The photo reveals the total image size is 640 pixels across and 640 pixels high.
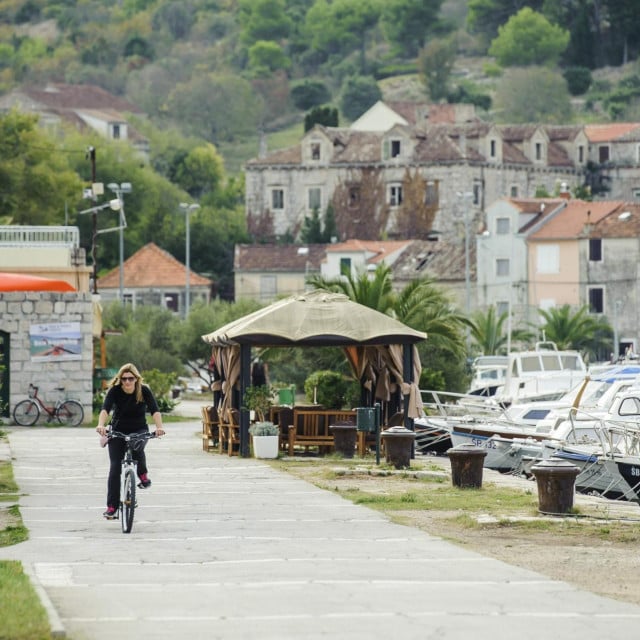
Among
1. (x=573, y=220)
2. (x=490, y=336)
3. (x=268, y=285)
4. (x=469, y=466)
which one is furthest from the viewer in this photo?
(x=268, y=285)

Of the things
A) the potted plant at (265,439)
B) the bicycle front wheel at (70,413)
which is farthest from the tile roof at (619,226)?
the potted plant at (265,439)

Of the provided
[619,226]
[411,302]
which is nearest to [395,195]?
[619,226]

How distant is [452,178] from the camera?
12719 centimetres

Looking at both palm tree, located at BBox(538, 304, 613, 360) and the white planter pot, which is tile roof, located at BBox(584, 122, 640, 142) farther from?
the white planter pot

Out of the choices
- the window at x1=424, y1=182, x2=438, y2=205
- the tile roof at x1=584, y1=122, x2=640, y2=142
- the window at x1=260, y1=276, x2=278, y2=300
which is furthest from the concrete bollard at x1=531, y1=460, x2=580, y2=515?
the tile roof at x1=584, y1=122, x2=640, y2=142

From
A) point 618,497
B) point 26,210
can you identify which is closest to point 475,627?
point 618,497

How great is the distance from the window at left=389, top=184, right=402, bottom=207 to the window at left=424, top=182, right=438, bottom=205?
1814 mm

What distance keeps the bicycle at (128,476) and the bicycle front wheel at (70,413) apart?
24.7 metres

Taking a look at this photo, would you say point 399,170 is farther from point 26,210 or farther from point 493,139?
point 26,210

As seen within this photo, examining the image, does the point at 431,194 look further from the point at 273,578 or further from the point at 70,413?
the point at 273,578

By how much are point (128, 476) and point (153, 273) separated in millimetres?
96968

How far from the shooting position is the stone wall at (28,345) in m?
46.2

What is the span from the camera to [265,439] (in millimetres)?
33750

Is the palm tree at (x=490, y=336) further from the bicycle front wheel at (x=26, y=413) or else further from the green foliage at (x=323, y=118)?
the green foliage at (x=323, y=118)
